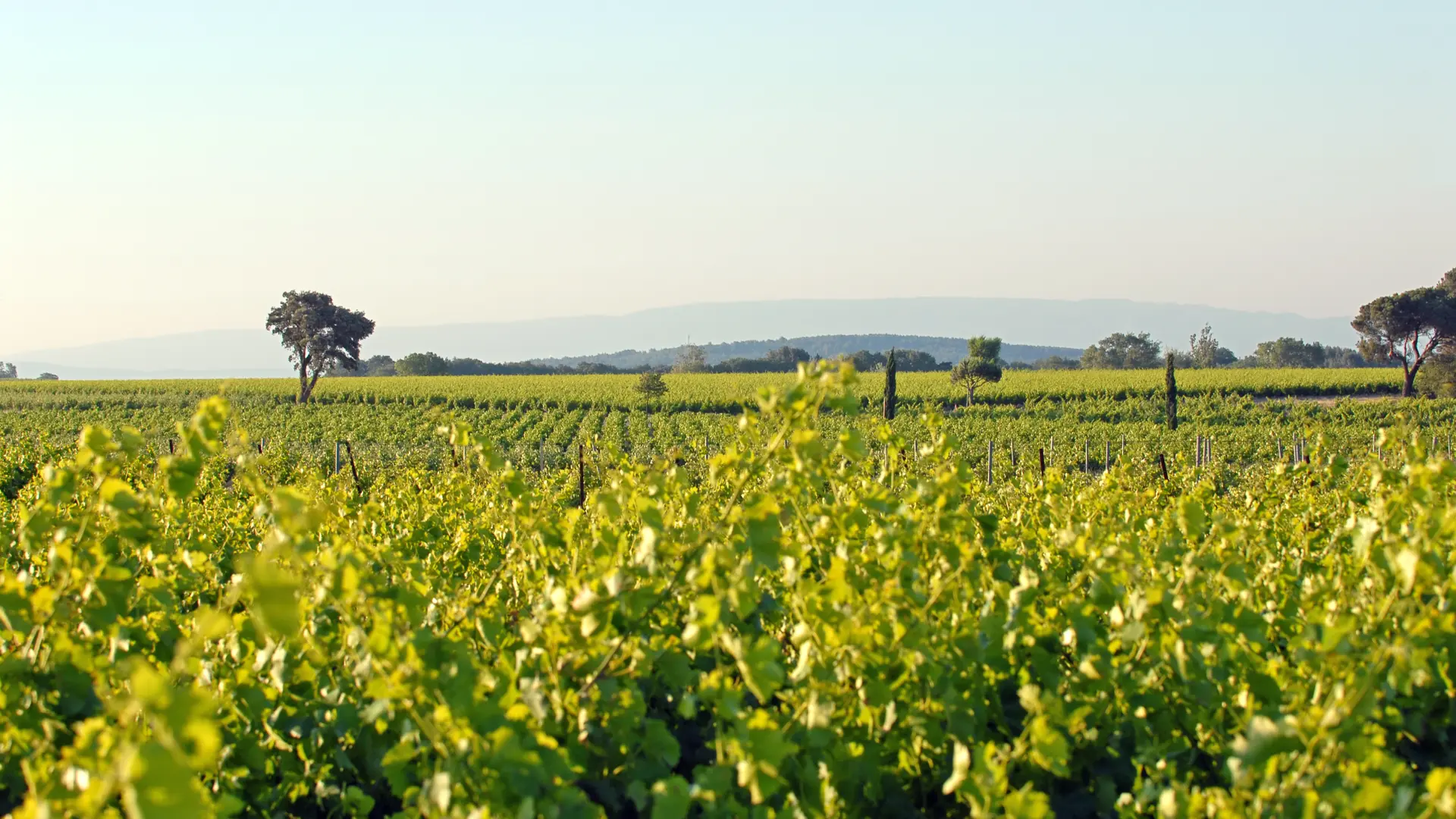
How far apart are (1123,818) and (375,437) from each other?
30561mm

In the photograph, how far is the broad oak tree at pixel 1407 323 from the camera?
5334 centimetres

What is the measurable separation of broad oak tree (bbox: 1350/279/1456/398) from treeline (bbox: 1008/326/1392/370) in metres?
42.8

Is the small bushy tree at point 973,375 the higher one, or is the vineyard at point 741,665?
the small bushy tree at point 973,375

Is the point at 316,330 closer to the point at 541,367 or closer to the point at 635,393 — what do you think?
the point at 635,393

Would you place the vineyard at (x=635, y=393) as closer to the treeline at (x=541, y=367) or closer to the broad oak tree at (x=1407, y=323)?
the broad oak tree at (x=1407, y=323)

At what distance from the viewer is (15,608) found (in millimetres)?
2363

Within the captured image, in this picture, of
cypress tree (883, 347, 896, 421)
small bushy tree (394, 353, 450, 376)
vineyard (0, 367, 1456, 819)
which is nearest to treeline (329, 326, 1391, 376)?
small bushy tree (394, 353, 450, 376)

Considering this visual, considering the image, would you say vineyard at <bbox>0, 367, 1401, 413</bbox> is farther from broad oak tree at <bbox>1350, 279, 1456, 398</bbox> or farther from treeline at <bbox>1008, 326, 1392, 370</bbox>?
treeline at <bbox>1008, 326, 1392, 370</bbox>

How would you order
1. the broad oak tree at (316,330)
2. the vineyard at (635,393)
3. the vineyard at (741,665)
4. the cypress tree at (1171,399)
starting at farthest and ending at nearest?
the broad oak tree at (316,330) < the vineyard at (635,393) < the cypress tree at (1171,399) < the vineyard at (741,665)

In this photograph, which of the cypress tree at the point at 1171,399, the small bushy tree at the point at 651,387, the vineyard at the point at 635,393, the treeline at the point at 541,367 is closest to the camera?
the cypress tree at the point at 1171,399

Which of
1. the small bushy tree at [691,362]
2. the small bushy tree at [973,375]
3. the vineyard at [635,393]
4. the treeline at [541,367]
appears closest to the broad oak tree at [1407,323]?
the vineyard at [635,393]

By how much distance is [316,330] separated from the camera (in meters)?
56.4

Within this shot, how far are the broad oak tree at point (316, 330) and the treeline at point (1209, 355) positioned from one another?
206 feet

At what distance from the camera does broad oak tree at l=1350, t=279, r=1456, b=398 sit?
53.3 m
